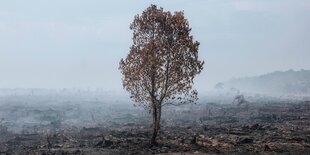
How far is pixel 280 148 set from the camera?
31781 millimetres

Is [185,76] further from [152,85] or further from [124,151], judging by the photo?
[124,151]

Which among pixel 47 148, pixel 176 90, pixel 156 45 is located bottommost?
pixel 47 148

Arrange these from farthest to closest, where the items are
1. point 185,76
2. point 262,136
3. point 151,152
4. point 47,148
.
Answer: point 262,136 < point 47,148 < point 185,76 < point 151,152

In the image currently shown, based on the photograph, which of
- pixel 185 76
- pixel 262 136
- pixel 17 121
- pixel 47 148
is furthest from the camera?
pixel 17 121

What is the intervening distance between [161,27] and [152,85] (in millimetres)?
4584

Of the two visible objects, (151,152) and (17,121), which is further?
(17,121)

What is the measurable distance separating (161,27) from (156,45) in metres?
1.55

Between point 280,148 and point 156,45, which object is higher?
point 156,45

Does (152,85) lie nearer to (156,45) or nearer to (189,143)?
(156,45)

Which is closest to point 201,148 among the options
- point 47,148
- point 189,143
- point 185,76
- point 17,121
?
point 189,143

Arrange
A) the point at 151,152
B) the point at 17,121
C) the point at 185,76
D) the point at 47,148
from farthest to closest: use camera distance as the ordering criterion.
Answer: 1. the point at 17,121
2. the point at 47,148
3. the point at 185,76
4. the point at 151,152

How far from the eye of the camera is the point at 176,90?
33062 millimetres

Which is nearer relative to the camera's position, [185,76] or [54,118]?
[185,76]

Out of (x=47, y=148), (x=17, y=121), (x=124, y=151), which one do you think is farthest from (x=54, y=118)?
(x=124, y=151)
